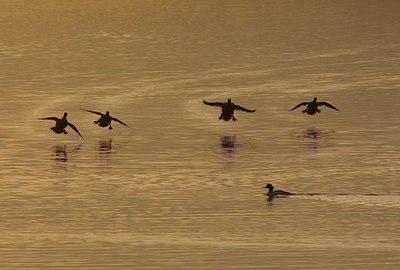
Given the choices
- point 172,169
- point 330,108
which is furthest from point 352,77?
point 172,169

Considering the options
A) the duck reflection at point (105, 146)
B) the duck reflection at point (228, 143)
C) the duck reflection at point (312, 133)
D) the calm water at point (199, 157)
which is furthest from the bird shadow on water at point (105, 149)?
the duck reflection at point (312, 133)

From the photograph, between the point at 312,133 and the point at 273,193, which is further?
the point at 312,133

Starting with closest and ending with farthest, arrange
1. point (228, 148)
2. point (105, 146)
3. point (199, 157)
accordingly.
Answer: point (199, 157) → point (228, 148) → point (105, 146)

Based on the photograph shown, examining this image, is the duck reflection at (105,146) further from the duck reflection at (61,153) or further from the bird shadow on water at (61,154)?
the duck reflection at (61,153)

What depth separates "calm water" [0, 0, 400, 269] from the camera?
73.2 meters

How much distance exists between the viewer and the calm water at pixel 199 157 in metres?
73.2

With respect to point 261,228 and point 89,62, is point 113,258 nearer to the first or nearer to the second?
point 261,228

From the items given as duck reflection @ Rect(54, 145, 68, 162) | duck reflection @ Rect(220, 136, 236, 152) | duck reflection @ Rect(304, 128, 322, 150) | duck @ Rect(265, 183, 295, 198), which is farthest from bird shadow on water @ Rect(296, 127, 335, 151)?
duck @ Rect(265, 183, 295, 198)

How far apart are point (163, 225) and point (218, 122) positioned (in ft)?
100

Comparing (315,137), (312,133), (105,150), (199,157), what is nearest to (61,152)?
(105,150)

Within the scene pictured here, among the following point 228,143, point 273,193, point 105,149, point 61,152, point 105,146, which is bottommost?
point 273,193

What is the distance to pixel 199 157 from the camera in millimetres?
94938

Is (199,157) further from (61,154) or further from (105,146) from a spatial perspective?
(61,154)

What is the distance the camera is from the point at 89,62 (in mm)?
145500
